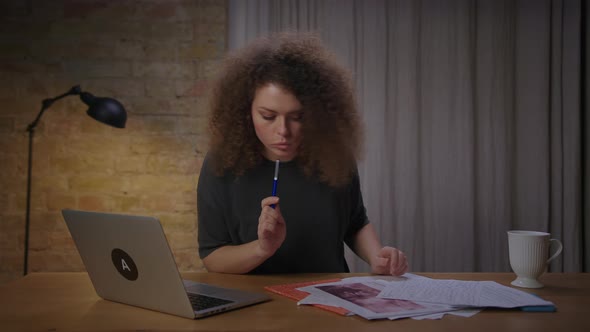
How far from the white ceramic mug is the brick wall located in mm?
1933

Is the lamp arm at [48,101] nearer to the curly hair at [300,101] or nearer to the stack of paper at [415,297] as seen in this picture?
the curly hair at [300,101]

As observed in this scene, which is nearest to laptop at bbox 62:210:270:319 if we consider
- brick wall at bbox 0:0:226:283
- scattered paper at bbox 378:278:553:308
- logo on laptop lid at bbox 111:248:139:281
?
logo on laptop lid at bbox 111:248:139:281

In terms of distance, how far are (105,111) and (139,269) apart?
63.6 inches

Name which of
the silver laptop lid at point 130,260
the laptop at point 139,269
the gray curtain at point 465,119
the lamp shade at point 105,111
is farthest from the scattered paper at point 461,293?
the gray curtain at point 465,119

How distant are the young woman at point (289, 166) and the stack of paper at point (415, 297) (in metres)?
0.44

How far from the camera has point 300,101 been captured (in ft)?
5.46

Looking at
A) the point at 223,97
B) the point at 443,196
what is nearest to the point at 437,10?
the point at 443,196

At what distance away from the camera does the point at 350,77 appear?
1.94 metres

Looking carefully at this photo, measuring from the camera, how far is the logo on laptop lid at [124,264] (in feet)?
3.34

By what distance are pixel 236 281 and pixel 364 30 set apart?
7.04 feet

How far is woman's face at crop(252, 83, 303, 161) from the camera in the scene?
1580 mm

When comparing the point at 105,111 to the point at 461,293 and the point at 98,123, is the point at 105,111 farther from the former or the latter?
the point at 461,293

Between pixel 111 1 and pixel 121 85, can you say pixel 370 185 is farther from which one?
pixel 111 1

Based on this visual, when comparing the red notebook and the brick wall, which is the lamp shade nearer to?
the brick wall
